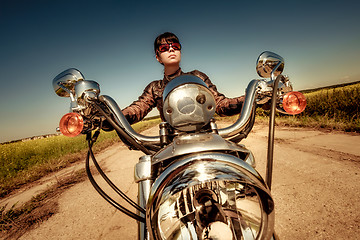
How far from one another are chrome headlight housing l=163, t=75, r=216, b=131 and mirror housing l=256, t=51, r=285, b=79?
558 millimetres

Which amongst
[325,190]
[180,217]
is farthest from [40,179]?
[325,190]

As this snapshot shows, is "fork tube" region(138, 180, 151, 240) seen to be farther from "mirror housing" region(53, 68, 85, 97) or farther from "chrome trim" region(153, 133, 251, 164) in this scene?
"mirror housing" region(53, 68, 85, 97)

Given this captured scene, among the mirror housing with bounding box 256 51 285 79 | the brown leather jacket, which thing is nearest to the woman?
the brown leather jacket

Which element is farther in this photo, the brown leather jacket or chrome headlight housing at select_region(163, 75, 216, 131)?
the brown leather jacket

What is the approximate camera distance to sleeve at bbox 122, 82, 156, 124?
58.9 inches

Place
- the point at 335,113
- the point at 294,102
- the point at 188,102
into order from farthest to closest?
the point at 335,113
the point at 294,102
the point at 188,102

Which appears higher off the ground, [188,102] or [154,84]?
[154,84]

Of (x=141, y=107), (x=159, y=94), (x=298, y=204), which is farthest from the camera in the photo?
(x=298, y=204)

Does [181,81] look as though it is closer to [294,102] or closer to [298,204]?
[294,102]

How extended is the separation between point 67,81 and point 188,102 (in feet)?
2.30

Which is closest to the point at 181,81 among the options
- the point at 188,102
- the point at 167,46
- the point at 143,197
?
the point at 188,102

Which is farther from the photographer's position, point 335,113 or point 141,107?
point 335,113

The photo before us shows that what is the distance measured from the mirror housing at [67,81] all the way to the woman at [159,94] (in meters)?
0.51

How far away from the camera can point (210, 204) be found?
0.70 m
